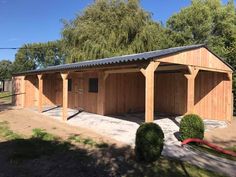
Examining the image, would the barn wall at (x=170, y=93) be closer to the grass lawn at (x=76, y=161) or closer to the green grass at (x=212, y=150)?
the green grass at (x=212, y=150)

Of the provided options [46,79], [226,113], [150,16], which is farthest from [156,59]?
[150,16]

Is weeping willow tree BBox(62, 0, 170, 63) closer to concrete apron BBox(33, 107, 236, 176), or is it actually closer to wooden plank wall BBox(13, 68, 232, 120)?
wooden plank wall BBox(13, 68, 232, 120)

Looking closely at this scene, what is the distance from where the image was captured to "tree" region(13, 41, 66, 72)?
54.8m

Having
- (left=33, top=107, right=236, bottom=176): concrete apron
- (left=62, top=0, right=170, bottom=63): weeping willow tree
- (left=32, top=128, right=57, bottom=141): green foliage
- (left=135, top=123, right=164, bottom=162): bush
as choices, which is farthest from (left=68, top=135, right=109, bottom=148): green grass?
(left=62, top=0, right=170, bottom=63): weeping willow tree

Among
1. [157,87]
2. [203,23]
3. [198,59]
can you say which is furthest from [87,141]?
[203,23]

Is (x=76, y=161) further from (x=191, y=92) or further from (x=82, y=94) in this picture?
(x=82, y=94)

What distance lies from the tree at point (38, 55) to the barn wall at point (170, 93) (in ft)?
144

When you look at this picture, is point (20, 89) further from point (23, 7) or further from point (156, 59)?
point (156, 59)

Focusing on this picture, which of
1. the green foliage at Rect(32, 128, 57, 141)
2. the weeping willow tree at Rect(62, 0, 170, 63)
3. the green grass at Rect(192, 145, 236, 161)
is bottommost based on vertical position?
the green grass at Rect(192, 145, 236, 161)

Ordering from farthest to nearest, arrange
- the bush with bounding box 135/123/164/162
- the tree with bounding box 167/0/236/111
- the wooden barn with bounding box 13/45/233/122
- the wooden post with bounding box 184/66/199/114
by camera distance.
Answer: the tree with bounding box 167/0/236/111 < the wooden barn with bounding box 13/45/233/122 < the wooden post with bounding box 184/66/199/114 < the bush with bounding box 135/123/164/162

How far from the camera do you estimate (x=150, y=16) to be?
23.3 metres

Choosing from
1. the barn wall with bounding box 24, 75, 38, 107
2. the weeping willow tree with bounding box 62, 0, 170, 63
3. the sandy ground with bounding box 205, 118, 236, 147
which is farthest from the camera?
the weeping willow tree with bounding box 62, 0, 170, 63

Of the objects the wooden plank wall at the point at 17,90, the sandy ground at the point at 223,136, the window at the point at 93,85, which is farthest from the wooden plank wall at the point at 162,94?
the wooden plank wall at the point at 17,90

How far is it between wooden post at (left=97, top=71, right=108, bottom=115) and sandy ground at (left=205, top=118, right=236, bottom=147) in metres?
5.54
